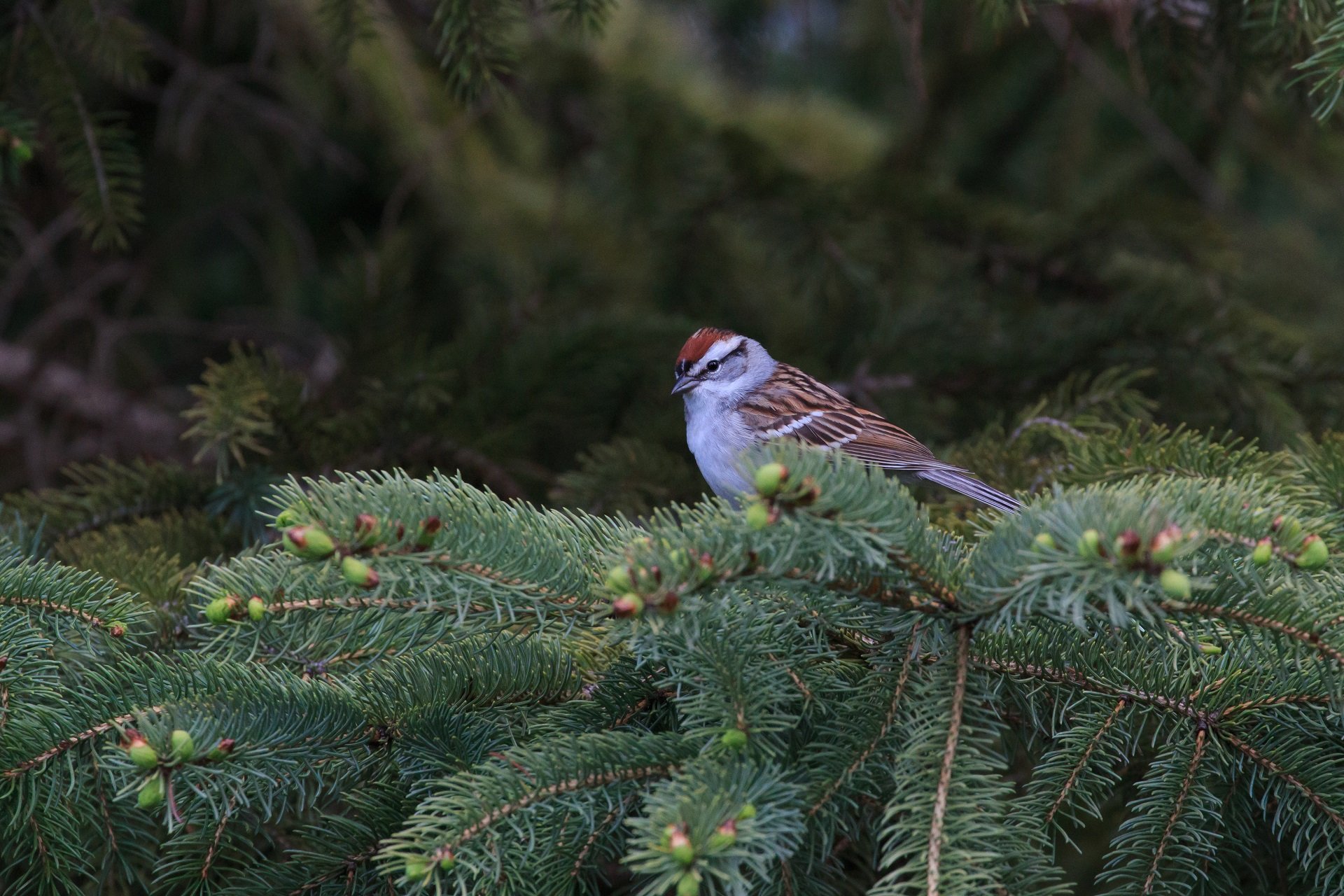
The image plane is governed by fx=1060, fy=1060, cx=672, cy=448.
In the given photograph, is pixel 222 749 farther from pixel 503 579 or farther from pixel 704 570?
pixel 704 570

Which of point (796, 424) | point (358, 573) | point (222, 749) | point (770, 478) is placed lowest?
point (796, 424)

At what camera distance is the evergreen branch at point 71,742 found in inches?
48.1

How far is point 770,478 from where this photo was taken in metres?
1.02

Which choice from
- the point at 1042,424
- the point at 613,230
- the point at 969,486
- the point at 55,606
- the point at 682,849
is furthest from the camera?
the point at 613,230

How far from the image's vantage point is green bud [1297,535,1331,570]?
3.37 feet

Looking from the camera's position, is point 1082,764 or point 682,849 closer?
point 682,849

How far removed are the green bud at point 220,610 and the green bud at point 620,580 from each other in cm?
43

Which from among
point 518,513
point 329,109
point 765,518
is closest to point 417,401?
point 518,513

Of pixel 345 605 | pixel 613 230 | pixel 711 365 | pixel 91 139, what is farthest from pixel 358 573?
pixel 613 230

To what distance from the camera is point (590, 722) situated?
132 centimetres

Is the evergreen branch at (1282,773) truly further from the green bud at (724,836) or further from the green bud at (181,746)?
the green bud at (181,746)

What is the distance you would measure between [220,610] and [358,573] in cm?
20

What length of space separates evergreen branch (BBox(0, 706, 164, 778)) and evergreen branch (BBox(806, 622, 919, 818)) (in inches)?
29.8

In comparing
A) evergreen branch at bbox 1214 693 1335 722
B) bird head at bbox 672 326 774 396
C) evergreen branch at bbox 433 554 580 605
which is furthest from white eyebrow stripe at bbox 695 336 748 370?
evergreen branch at bbox 1214 693 1335 722
